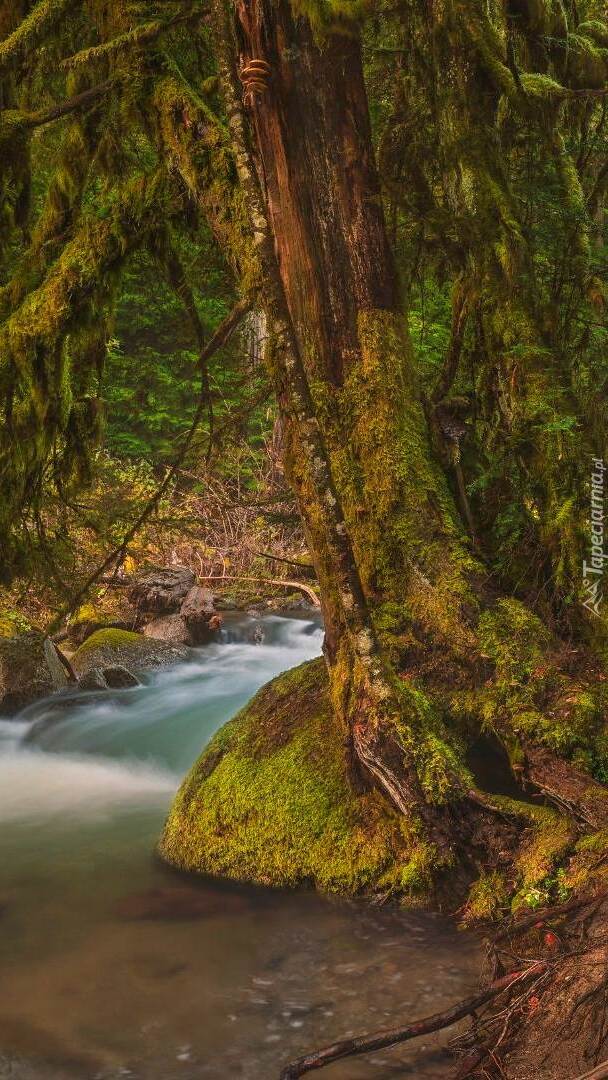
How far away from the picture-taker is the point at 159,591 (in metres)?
13.8

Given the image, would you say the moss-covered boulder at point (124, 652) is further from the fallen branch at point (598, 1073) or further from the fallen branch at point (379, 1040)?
the fallen branch at point (598, 1073)

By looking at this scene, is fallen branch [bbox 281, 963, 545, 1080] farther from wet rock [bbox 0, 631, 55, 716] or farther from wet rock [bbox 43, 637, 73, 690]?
wet rock [bbox 43, 637, 73, 690]

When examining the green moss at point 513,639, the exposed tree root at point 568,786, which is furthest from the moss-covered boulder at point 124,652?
the exposed tree root at point 568,786

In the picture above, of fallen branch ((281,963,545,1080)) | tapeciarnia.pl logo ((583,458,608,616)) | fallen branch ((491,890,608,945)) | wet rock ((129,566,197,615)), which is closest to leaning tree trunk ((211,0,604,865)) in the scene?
tapeciarnia.pl logo ((583,458,608,616))

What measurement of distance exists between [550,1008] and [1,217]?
5302mm

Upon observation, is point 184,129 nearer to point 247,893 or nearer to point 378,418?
point 378,418

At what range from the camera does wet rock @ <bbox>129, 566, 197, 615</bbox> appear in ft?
45.0

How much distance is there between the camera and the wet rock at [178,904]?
434 centimetres

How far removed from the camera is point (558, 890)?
363cm

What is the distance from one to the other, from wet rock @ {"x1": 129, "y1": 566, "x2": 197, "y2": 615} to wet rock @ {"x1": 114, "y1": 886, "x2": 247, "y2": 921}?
9190mm

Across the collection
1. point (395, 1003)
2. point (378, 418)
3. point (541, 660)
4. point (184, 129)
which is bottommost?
point (395, 1003)

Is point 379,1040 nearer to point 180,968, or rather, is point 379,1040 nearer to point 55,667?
point 180,968

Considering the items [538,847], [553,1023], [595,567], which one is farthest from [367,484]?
[553,1023]

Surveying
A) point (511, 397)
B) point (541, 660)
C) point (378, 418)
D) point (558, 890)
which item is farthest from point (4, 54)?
point (558, 890)
